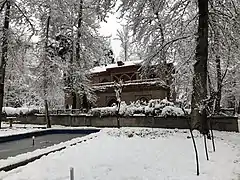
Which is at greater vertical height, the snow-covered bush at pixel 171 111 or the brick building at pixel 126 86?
the brick building at pixel 126 86

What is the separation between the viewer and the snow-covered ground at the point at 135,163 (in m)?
5.74

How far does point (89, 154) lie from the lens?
323 inches

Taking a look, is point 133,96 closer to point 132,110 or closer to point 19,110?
point 132,110

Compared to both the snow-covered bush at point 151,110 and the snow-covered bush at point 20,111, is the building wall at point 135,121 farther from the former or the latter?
the snow-covered bush at point 20,111

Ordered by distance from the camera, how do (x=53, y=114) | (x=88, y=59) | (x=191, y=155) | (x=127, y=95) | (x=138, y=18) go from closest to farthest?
(x=191, y=155), (x=138, y=18), (x=53, y=114), (x=88, y=59), (x=127, y=95)

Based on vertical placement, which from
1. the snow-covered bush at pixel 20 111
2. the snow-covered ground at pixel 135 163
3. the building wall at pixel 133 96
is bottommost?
the snow-covered ground at pixel 135 163

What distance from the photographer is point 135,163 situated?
6.88 meters

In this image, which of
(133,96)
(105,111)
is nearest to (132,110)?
(105,111)

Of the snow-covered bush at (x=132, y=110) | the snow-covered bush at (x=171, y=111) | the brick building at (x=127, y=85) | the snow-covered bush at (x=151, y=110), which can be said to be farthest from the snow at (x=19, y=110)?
the snow-covered bush at (x=171, y=111)

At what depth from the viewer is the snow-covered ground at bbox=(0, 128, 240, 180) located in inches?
226

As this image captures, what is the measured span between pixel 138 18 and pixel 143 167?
8359mm

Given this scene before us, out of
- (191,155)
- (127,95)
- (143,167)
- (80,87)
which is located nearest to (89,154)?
(143,167)

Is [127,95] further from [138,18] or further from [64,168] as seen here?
[64,168]

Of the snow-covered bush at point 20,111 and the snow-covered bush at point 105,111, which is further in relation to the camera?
the snow-covered bush at point 20,111
